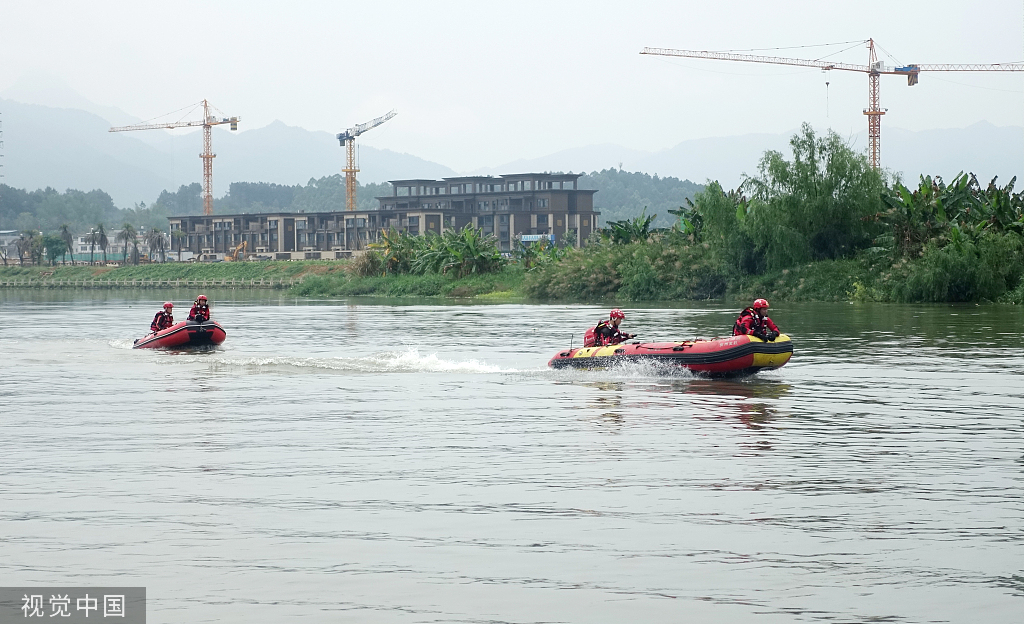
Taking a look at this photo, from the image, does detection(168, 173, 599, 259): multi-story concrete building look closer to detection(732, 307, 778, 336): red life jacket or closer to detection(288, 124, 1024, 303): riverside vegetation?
detection(288, 124, 1024, 303): riverside vegetation

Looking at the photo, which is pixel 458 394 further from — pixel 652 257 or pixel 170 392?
pixel 652 257

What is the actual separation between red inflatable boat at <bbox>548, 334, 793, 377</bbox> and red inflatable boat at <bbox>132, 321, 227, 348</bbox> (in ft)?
47.1

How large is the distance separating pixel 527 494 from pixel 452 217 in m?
173

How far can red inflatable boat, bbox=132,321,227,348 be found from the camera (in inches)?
1462

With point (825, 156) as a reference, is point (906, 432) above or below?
below

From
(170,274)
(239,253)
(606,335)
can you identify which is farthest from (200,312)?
(239,253)

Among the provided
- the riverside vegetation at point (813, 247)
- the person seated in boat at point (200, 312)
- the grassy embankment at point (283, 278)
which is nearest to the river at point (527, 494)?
the person seated in boat at point (200, 312)

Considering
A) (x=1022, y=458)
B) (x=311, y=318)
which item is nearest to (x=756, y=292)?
(x=311, y=318)

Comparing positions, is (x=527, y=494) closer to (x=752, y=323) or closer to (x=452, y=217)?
(x=752, y=323)

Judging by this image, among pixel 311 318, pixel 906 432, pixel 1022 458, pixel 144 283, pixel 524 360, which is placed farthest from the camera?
pixel 144 283

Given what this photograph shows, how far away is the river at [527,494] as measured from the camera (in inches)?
384

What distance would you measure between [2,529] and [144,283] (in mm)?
148780

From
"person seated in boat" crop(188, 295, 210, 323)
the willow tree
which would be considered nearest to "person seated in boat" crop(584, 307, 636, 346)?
"person seated in boat" crop(188, 295, 210, 323)

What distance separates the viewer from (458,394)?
82.7 ft
